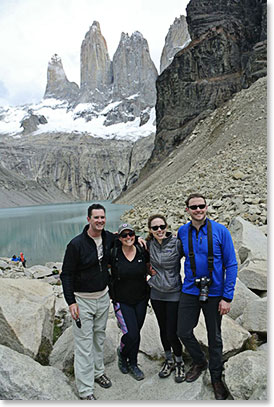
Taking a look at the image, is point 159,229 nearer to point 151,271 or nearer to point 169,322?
point 151,271

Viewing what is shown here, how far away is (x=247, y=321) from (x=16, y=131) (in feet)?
704

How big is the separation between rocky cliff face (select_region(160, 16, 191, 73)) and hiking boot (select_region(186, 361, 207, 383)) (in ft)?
583

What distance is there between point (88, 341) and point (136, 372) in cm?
79

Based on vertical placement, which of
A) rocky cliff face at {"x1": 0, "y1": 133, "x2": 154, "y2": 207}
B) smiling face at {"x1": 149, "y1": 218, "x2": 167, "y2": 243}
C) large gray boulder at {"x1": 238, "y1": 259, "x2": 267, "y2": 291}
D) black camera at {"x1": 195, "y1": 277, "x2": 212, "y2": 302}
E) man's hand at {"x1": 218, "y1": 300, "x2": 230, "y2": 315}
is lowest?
large gray boulder at {"x1": 238, "y1": 259, "x2": 267, "y2": 291}

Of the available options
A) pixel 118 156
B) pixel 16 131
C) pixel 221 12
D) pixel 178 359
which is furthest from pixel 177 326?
pixel 16 131

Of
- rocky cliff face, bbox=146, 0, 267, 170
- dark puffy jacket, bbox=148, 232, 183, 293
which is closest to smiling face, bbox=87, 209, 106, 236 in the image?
dark puffy jacket, bbox=148, 232, 183, 293

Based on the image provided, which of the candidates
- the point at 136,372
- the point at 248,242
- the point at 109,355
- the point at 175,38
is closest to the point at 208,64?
the point at 248,242

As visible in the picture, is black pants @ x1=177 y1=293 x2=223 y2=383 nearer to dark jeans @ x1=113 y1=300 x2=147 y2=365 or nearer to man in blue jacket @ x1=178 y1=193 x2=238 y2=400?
man in blue jacket @ x1=178 y1=193 x2=238 y2=400

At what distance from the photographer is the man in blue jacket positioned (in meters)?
3.32

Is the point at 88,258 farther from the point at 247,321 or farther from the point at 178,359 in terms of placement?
the point at 247,321

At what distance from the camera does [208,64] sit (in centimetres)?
5144

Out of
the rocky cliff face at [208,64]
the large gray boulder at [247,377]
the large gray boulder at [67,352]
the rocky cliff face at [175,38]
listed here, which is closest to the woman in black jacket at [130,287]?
the large gray boulder at [67,352]

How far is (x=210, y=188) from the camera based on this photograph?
21172 mm

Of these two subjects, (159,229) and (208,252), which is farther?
(159,229)
